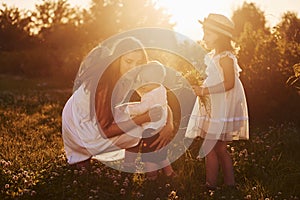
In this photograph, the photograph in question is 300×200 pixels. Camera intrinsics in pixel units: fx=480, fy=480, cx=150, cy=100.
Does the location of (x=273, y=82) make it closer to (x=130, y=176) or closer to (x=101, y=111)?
(x=130, y=176)

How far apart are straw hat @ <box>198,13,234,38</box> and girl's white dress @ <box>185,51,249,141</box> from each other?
29 centimetres

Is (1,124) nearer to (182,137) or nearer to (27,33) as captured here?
(182,137)

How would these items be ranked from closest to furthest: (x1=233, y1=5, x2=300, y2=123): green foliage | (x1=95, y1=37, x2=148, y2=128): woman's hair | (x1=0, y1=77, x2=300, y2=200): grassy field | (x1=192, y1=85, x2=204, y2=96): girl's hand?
1. (x1=0, y1=77, x2=300, y2=200): grassy field
2. (x1=95, y1=37, x2=148, y2=128): woman's hair
3. (x1=192, y1=85, x2=204, y2=96): girl's hand
4. (x1=233, y1=5, x2=300, y2=123): green foliage

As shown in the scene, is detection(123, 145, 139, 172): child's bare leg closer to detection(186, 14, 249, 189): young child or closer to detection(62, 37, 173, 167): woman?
detection(62, 37, 173, 167): woman

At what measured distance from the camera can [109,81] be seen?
5801mm

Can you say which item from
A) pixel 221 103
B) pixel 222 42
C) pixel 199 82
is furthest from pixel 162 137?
pixel 222 42

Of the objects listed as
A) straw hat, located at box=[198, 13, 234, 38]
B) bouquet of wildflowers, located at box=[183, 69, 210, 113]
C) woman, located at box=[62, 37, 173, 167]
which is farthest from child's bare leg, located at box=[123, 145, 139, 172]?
straw hat, located at box=[198, 13, 234, 38]

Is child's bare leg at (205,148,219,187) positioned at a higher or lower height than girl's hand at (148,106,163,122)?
lower

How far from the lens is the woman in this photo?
5816 millimetres

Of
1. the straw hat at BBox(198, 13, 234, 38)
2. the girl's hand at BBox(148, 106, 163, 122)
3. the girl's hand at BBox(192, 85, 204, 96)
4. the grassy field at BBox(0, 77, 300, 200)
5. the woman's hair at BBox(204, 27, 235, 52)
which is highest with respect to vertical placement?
the straw hat at BBox(198, 13, 234, 38)

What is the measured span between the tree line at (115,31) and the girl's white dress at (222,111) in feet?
4.87

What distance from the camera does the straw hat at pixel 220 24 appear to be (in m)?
6.09

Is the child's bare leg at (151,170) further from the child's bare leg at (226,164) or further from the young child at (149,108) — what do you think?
the child's bare leg at (226,164)

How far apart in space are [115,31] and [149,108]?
46516 millimetres
